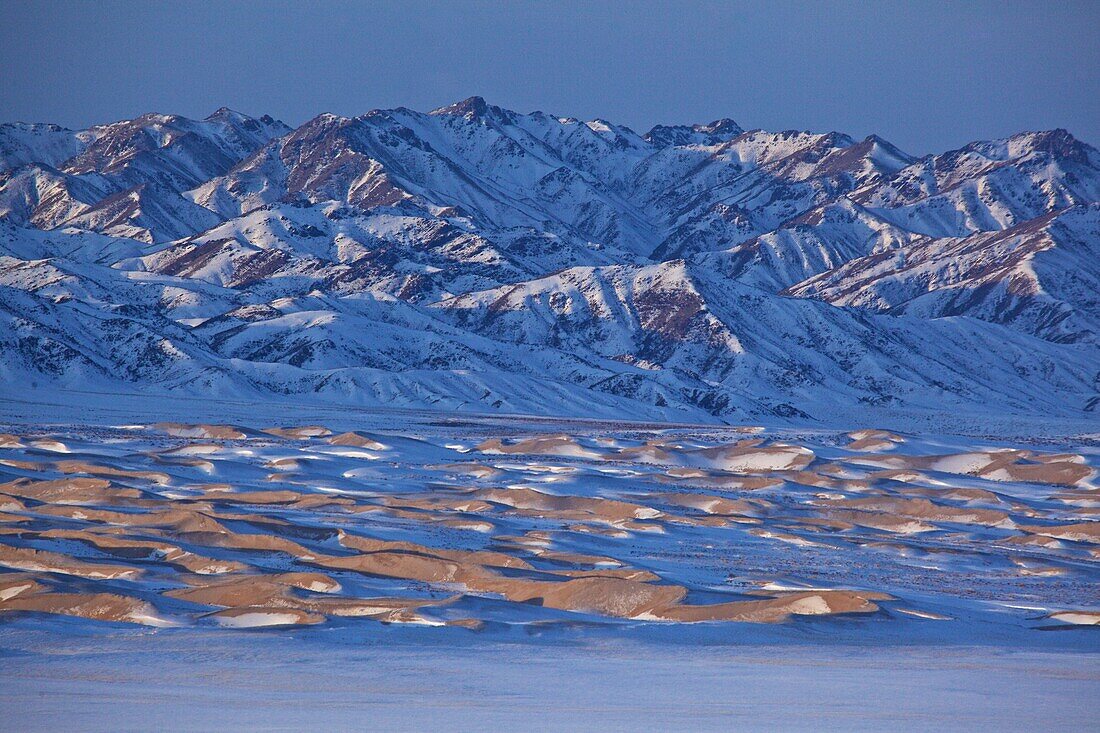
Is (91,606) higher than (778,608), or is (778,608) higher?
(91,606)

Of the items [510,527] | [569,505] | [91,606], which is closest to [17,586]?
[91,606]

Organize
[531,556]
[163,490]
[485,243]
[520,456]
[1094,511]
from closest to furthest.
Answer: [531,556], [163,490], [1094,511], [520,456], [485,243]

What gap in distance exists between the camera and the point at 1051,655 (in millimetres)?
25219

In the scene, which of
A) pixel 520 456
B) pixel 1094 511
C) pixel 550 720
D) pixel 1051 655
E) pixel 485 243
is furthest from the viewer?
pixel 485 243

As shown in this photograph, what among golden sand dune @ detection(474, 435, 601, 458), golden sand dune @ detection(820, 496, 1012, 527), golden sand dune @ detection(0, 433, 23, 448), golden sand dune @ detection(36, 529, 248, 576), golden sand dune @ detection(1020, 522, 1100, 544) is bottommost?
golden sand dune @ detection(1020, 522, 1100, 544)

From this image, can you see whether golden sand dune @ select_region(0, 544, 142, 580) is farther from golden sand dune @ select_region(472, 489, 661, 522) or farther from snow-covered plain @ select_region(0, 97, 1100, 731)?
golden sand dune @ select_region(472, 489, 661, 522)

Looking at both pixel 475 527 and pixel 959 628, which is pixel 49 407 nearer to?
pixel 475 527

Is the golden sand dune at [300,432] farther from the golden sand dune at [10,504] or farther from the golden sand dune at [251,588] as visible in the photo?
the golden sand dune at [251,588]

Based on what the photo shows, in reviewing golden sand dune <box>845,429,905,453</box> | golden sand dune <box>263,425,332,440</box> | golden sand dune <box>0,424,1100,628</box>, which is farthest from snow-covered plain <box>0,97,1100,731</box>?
golden sand dune <box>263,425,332,440</box>

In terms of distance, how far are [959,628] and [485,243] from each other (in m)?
173

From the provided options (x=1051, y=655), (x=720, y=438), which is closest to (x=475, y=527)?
(x=1051, y=655)

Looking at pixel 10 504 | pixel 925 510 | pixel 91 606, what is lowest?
pixel 925 510

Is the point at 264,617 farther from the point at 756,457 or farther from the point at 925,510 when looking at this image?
the point at 756,457

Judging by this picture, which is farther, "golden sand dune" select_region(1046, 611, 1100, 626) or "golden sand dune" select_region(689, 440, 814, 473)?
"golden sand dune" select_region(689, 440, 814, 473)
